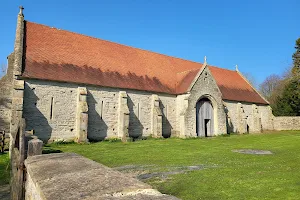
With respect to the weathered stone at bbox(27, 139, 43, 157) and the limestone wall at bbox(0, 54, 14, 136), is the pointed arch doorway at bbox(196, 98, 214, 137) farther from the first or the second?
the weathered stone at bbox(27, 139, 43, 157)

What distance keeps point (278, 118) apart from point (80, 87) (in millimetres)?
30805

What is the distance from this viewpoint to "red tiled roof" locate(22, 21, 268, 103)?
792 inches

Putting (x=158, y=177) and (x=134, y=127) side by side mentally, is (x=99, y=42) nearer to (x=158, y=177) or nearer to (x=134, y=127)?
(x=134, y=127)

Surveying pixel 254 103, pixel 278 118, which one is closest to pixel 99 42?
pixel 254 103

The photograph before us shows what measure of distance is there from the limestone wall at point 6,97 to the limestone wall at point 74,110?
2.38 metres

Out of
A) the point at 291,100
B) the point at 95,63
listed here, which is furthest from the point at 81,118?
the point at 291,100

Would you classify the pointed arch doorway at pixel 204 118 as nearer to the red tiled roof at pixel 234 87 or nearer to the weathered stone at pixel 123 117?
the red tiled roof at pixel 234 87

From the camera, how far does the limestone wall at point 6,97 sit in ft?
62.3

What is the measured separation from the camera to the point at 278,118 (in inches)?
1449

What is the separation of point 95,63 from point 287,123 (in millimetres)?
30418

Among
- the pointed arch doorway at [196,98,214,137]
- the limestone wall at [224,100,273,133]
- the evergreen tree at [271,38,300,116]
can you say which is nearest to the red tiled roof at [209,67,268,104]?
the limestone wall at [224,100,273,133]

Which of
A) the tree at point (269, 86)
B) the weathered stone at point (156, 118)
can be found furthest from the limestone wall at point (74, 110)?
the tree at point (269, 86)

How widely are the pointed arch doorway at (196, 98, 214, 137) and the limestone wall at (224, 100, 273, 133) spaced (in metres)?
3.68

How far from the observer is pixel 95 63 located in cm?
2303
